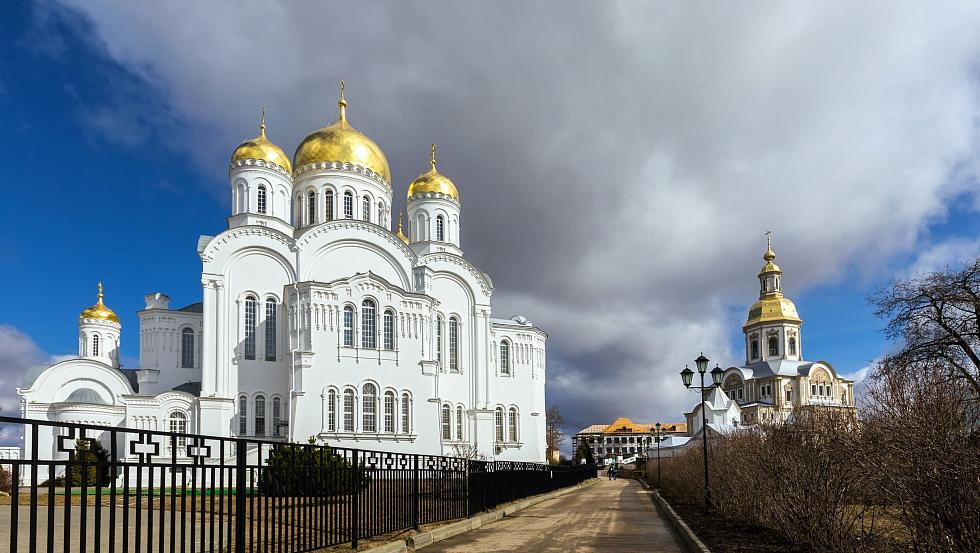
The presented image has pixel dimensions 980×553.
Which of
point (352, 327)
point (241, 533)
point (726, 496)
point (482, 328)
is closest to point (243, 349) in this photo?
point (352, 327)

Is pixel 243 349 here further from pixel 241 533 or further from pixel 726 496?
pixel 241 533

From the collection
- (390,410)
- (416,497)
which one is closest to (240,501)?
(416,497)

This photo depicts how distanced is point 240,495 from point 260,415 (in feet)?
109

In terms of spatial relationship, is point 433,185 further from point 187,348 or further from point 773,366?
point 773,366

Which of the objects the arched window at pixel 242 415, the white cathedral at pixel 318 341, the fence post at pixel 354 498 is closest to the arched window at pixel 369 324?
the white cathedral at pixel 318 341

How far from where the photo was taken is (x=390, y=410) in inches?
1561

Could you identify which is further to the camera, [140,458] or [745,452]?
[745,452]

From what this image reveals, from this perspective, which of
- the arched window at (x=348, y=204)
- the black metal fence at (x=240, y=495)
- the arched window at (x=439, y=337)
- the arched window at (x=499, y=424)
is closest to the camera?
the black metal fence at (x=240, y=495)

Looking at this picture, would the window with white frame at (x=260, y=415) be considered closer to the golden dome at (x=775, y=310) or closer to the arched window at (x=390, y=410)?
the arched window at (x=390, y=410)

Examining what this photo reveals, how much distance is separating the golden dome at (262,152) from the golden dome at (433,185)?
9.45m

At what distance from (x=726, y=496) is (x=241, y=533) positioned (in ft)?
37.1

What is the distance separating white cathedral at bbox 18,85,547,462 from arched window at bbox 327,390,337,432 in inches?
2.8

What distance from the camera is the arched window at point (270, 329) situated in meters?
40.3

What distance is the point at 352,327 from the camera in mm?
39156
